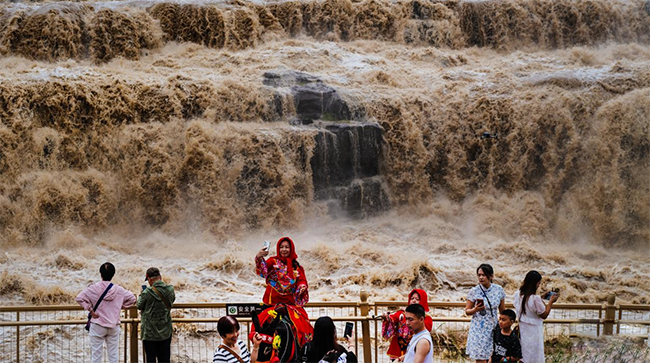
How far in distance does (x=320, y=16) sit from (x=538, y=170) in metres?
8.55

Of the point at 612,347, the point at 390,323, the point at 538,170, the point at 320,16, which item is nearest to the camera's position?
the point at 390,323

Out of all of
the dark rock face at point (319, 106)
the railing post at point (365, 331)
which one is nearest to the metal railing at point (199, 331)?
the railing post at point (365, 331)

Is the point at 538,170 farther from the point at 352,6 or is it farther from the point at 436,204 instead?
the point at 352,6

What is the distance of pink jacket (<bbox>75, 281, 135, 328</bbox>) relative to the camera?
6516 mm

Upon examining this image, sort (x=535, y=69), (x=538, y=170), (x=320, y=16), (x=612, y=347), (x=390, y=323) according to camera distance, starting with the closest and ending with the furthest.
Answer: (x=390, y=323) → (x=612, y=347) → (x=538, y=170) → (x=535, y=69) → (x=320, y=16)

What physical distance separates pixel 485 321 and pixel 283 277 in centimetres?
181

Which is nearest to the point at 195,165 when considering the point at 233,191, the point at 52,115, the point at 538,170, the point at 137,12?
the point at 233,191

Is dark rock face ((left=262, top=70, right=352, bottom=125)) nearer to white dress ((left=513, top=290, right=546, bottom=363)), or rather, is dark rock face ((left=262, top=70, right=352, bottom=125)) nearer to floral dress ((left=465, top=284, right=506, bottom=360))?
floral dress ((left=465, top=284, right=506, bottom=360))

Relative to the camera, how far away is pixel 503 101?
18.6 meters

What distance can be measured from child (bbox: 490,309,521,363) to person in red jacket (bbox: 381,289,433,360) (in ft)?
1.93

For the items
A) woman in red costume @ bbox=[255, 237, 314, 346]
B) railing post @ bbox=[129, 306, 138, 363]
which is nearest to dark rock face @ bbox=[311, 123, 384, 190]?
railing post @ bbox=[129, 306, 138, 363]

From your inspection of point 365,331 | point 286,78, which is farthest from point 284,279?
point 286,78

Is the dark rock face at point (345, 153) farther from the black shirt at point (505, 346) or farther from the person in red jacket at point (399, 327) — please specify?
the black shirt at point (505, 346)

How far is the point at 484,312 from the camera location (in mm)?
6324
